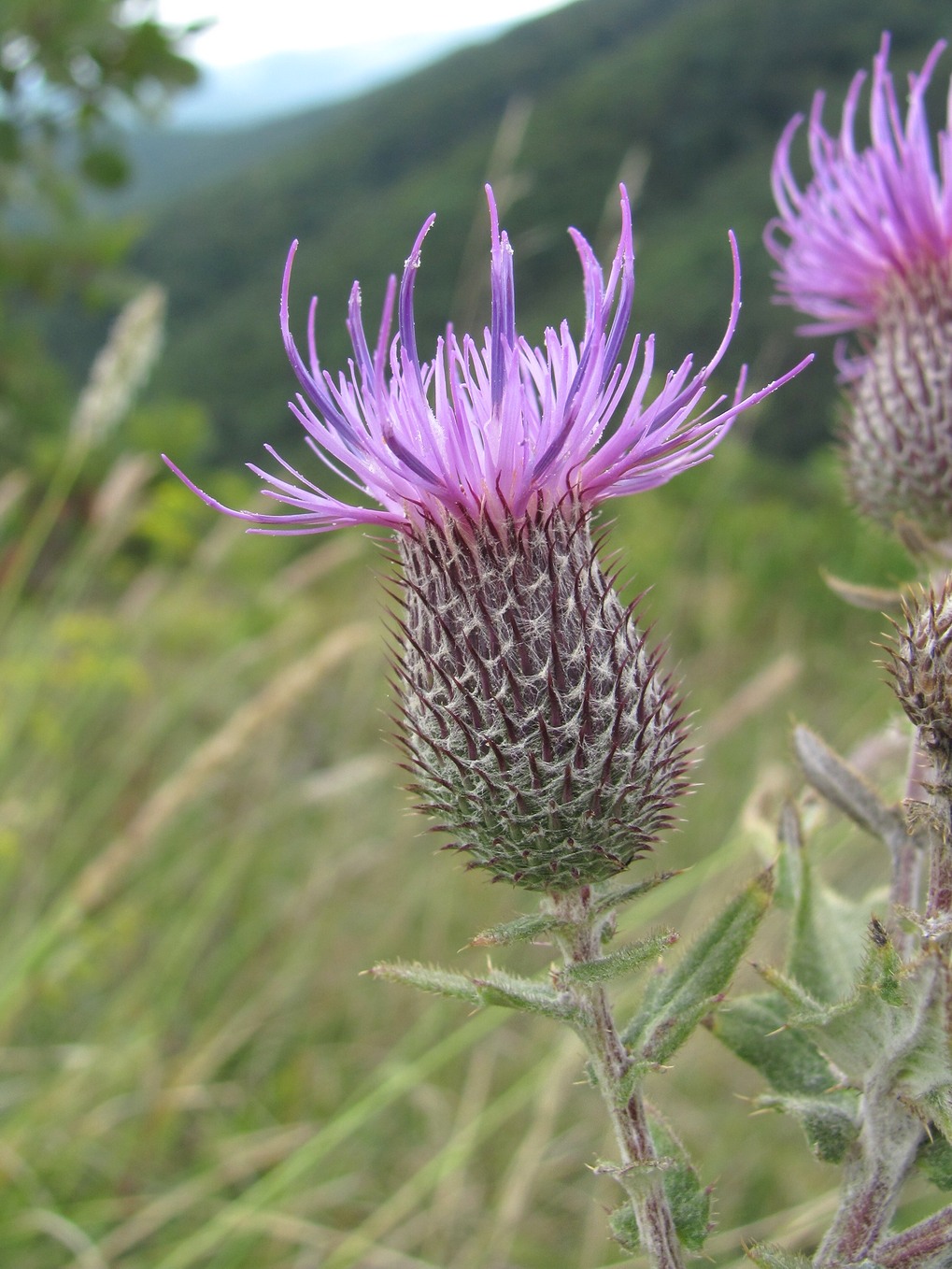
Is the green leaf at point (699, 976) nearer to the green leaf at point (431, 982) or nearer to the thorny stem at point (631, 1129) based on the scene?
the thorny stem at point (631, 1129)

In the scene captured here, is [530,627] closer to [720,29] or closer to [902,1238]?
[902,1238]

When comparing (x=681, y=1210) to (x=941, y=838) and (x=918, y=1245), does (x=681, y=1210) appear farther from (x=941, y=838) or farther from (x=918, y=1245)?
(x=941, y=838)

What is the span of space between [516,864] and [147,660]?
28.2 feet

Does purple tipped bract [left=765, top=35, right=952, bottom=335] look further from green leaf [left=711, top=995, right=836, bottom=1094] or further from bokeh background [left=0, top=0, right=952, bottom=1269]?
green leaf [left=711, top=995, right=836, bottom=1094]

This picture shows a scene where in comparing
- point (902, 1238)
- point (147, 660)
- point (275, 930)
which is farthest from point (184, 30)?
point (902, 1238)

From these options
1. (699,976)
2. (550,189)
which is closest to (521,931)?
(699,976)

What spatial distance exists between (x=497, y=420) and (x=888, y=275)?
189 centimetres

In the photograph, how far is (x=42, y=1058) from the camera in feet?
16.3

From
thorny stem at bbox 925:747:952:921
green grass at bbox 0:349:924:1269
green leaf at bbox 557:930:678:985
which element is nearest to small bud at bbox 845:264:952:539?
green grass at bbox 0:349:924:1269

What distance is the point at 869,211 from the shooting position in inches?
112

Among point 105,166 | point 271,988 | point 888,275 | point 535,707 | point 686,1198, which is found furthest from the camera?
point 105,166

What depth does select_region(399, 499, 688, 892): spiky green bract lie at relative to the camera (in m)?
1.61

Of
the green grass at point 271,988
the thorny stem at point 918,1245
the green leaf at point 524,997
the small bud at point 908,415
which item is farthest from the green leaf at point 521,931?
the small bud at point 908,415

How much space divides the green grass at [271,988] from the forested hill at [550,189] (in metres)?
2.86
